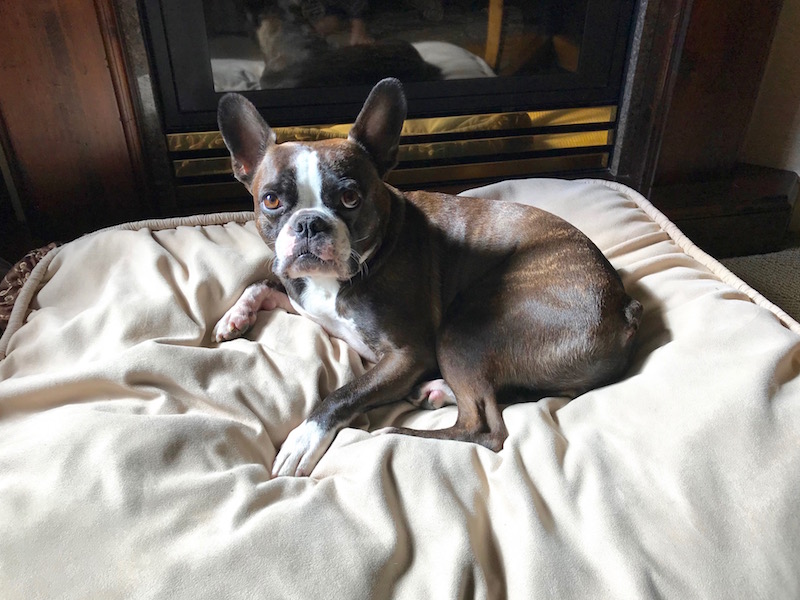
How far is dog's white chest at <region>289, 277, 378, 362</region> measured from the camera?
172 cm

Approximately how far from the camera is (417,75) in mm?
2535

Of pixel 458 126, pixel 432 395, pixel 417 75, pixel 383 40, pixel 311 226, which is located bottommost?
pixel 432 395

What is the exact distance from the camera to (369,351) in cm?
178

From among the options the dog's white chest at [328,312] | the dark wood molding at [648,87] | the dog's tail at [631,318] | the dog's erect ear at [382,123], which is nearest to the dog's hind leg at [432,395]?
the dog's white chest at [328,312]

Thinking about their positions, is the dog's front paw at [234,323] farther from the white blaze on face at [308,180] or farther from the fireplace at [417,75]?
the fireplace at [417,75]

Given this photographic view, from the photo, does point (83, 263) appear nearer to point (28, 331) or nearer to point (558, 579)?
point (28, 331)

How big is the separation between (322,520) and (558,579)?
0.42m

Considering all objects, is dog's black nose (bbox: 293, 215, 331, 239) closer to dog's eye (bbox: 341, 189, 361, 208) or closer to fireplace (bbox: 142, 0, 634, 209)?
dog's eye (bbox: 341, 189, 361, 208)

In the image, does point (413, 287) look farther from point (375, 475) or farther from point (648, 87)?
point (648, 87)

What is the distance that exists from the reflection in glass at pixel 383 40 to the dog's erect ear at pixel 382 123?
0.89 meters

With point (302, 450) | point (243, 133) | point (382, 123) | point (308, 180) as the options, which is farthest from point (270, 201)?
point (302, 450)

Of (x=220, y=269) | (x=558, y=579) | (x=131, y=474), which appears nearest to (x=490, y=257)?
(x=220, y=269)

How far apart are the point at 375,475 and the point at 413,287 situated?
0.64 metres

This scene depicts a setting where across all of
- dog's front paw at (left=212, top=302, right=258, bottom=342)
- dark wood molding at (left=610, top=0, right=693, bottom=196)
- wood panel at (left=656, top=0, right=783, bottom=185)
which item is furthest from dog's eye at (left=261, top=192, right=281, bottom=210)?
wood panel at (left=656, top=0, right=783, bottom=185)
